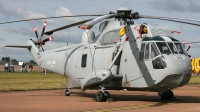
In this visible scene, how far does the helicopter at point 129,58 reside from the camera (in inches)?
635

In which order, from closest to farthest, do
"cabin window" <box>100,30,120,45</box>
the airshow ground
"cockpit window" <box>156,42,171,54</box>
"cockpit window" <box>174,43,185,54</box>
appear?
1. the airshow ground
2. "cockpit window" <box>156,42,171,54</box>
3. "cockpit window" <box>174,43,185,54</box>
4. "cabin window" <box>100,30,120,45</box>

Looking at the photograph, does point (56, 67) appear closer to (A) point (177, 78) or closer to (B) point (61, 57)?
(B) point (61, 57)

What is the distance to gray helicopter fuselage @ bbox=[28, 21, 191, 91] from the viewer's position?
16.1m

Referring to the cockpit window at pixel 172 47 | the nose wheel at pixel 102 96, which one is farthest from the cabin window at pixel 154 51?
the nose wheel at pixel 102 96

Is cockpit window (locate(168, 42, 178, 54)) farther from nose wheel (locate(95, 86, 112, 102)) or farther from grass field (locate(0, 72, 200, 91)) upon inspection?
grass field (locate(0, 72, 200, 91))

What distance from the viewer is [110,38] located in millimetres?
18859

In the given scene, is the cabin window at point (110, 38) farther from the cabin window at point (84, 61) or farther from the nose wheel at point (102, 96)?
the nose wheel at point (102, 96)

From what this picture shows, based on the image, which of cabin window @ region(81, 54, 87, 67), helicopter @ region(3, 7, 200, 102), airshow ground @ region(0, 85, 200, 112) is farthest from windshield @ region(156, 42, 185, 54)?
cabin window @ region(81, 54, 87, 67)

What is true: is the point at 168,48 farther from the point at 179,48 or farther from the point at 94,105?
the point at 94,105

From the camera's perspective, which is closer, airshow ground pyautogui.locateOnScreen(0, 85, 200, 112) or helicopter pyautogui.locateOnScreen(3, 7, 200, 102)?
airshow ground pyautogui.locateOnScreen(0, 85, 200, 112)

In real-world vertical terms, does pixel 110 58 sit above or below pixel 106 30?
below

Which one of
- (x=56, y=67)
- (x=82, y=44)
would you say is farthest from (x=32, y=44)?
(x=82, y=44)

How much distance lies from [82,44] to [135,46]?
15.6 ft

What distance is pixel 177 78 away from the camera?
52.3ft
